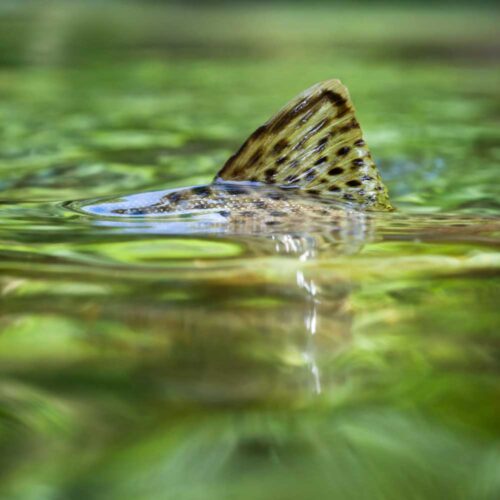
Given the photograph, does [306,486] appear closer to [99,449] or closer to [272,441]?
[272,441]

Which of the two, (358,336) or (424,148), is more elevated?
(424,148)

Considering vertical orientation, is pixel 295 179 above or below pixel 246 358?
above

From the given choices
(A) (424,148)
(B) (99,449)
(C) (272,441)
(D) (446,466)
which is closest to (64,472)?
(B) (99,449)

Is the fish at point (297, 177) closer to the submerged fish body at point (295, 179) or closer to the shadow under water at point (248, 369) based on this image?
the submerged fish body at point (295, 179)

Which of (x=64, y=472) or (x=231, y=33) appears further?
(x=231, y=33)

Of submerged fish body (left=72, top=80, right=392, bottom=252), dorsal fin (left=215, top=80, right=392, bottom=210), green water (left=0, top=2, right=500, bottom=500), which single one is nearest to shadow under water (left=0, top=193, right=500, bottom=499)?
green water (left=0, top=2, right=500, bottom=500)

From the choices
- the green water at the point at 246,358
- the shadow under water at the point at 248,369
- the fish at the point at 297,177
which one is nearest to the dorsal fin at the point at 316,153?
the fish at the point at 297,177

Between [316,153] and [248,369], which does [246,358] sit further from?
[316,153]

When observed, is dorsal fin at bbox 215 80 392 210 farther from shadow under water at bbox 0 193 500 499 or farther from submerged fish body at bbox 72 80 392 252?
shadow under water at bbox 0 193 500 499

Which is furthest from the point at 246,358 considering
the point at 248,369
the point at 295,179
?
the point at 295,179
